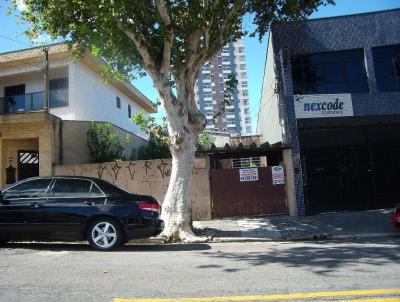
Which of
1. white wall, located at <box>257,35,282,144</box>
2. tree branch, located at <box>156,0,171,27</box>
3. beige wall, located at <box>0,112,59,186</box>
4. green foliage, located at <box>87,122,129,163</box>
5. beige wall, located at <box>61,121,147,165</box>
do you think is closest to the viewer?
tree branch, located at <box>156,0,171,27</box>

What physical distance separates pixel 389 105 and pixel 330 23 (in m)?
3.69

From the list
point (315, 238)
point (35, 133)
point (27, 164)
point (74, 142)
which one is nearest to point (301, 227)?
point (315, 238)

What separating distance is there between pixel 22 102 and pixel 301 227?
513 inches

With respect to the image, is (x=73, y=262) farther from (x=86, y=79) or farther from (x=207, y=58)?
(x=86, y=79)

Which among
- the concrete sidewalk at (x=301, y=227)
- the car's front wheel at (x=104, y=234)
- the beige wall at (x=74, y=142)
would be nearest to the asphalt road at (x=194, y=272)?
the car's front wheel at (x=104, y=234)

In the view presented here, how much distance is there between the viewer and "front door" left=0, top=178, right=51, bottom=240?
27.6ft

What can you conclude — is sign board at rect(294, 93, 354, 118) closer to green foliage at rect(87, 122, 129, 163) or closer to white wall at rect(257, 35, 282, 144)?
white wall at rect(257, 35, 282, 144)

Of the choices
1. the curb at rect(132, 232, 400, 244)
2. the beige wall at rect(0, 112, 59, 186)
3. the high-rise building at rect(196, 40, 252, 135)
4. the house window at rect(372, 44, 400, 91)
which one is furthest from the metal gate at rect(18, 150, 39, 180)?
the high-rise building at rect(196, 40, 252, 135)

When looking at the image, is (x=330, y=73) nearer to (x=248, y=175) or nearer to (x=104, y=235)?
(x=248, y=175)

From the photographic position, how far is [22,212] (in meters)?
8.48

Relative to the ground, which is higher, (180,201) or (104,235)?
(180,201)

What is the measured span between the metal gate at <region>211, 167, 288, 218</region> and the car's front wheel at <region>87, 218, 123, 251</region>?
6336 millimetres

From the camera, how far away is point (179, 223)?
10.4 metres

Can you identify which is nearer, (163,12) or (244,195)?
(163,12)
